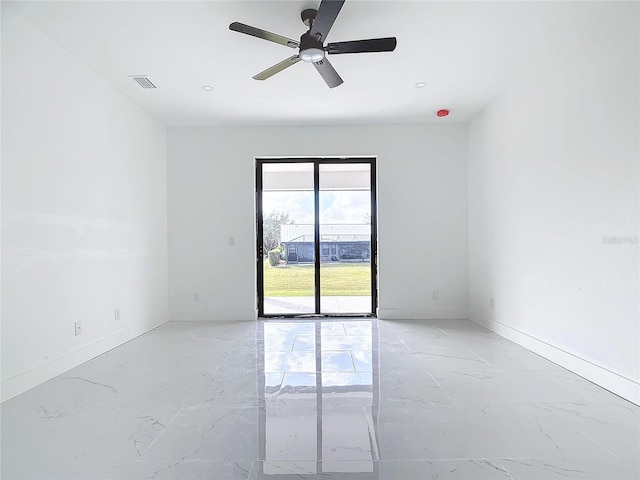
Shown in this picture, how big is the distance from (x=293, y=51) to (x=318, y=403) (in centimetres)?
266

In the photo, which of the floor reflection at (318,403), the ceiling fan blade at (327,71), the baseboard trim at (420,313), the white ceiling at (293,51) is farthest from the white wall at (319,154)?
the ceiling fan blade at (327,71)

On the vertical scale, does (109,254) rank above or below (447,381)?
above

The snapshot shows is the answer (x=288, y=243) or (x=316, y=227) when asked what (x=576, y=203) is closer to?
(x=316, y=227)

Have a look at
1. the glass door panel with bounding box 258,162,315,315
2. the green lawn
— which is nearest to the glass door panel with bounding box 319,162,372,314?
the green lawn

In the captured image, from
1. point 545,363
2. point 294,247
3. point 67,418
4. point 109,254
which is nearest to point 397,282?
point 294,247

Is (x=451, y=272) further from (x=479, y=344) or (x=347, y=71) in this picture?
(x=347, y=71)

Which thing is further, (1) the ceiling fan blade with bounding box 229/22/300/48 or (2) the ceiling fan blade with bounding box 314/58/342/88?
(2) the ceiling fan blade with bounding box 314/58/342/88

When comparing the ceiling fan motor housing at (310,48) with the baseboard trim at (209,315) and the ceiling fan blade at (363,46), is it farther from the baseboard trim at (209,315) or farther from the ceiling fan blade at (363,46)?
the baseboard trim at (209,315)

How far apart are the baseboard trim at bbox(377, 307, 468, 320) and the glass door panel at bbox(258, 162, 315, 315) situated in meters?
1.00

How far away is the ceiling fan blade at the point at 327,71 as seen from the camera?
2645mm

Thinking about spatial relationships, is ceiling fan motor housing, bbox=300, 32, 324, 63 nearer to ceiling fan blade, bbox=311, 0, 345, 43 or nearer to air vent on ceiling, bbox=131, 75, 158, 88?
ceiling fan blade, bbox=311, 0, 345, 43

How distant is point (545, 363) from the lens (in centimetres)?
297

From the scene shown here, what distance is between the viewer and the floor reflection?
1.64 meters

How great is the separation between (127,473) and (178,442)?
0.87 feet
